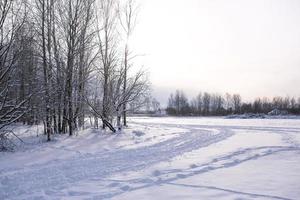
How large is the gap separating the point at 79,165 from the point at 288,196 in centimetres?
613

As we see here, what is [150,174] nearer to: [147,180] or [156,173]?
[156,173]

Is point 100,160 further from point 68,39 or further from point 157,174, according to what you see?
point 68,39

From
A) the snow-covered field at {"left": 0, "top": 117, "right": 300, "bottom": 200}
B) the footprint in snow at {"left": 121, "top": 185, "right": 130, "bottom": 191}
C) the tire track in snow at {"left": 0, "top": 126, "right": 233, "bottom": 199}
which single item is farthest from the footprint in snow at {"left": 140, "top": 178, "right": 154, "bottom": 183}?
the tire track in snow at {"left": 0, "top": 126, "right": 233, "bottom": 199}

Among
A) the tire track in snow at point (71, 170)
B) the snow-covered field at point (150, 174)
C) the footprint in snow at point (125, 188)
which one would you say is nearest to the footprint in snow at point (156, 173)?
the snow-covered field at point (150, 174)

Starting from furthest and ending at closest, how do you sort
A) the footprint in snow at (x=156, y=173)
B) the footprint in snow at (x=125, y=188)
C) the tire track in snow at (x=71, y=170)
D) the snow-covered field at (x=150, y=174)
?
the footprint in snow at (x=156, y=173) < the tire track in snow at (x=71, y=170) < the footprint in snow at (x=125, y=188) < the snow-covered field at (x=150, y=174)

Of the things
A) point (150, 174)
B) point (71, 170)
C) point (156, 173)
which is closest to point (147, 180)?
point (150, 174)

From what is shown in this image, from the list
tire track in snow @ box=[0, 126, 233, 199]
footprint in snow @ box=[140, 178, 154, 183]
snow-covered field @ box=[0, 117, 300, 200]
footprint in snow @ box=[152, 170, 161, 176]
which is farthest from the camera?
footprint in snow @ box=[152, 170, 161, 176]

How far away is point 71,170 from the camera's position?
9.38 m

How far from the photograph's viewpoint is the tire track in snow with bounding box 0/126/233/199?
286 inches

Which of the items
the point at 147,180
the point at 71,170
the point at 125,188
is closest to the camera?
the point at 125,188

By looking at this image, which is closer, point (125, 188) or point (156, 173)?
point (125, 188)

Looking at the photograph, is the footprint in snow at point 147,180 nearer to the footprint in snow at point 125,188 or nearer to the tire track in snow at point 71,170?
the footprint in snow at point 125,188

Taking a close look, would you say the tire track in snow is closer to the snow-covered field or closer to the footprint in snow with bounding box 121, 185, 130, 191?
the snow-covered field

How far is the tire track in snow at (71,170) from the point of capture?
23.8 feet
